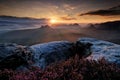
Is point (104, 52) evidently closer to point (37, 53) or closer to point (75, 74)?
point (37, 53)

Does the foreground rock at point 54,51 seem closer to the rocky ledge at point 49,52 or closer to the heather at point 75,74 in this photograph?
the rocky ledge at point 49,52

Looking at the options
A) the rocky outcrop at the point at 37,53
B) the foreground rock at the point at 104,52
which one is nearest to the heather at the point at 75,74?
the foreground rock at the point at 104,52

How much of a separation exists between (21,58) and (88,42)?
419cm

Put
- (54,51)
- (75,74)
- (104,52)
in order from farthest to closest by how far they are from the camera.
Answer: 1. (54,51)
2. (104,52)
3. (75,74)

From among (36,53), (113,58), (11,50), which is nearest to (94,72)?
(113,58)

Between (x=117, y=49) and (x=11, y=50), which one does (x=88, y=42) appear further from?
(x=11, y=50)

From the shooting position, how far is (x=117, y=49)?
10406 millimetres

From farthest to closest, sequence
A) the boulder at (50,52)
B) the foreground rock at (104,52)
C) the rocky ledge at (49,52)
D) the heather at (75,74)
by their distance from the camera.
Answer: the boulder at (50,52) < the rocky ledge at (49,52) < the foreground rock at (104,52) < the heather at (75,74)

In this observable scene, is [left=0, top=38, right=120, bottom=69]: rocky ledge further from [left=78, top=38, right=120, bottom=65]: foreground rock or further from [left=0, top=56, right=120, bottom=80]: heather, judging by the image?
[left=0, top=56, right=120, bottom=80]: heather

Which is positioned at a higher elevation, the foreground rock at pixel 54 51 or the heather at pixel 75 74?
the heather at pixel 75 74

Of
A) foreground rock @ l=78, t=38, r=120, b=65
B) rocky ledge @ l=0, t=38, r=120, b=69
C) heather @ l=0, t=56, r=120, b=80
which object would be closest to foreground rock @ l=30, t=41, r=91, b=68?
Answer: rocky ledge @ l=0, t=38, r=120, b=69

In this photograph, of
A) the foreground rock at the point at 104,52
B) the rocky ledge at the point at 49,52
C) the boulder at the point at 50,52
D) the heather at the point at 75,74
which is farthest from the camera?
the boulder at the point at 50,52

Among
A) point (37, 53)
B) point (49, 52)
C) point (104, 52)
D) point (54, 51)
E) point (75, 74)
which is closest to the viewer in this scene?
point (75, 74)

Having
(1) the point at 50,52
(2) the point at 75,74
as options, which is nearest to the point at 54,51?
(1) the point at 50,52
